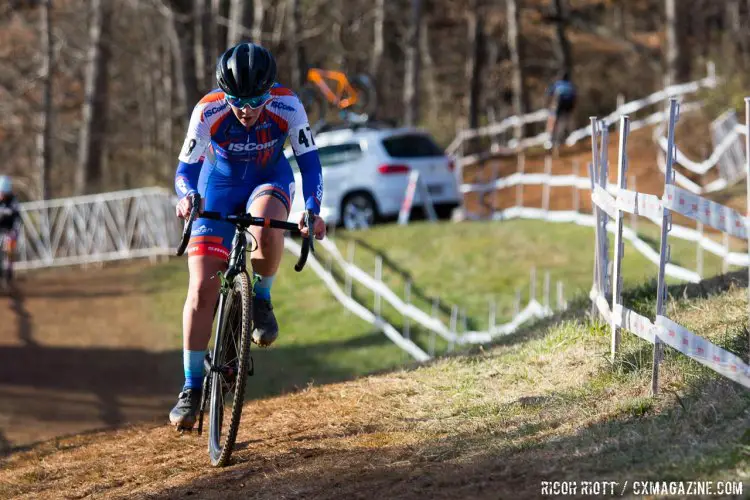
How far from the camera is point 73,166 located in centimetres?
5369

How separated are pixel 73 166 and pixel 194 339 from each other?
48.2 meters

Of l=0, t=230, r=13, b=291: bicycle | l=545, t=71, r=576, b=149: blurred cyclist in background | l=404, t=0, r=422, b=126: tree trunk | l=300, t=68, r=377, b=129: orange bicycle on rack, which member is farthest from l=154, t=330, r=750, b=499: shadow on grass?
l=404, t=0, r=422, b=126: tree trunk

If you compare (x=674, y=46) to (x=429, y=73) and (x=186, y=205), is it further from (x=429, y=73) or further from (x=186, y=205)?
(x=186, y=205)

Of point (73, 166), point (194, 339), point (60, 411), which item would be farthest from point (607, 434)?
point (73, 166)

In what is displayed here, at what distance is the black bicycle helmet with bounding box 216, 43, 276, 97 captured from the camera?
6.68m

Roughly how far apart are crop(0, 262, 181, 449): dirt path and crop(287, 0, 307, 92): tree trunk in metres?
10.8

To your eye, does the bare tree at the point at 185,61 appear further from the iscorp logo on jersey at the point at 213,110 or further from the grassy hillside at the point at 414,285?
the iscorp logo on jersey at the point at 213,110

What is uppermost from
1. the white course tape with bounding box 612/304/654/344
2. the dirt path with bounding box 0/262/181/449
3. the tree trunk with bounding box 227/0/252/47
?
the tree trunk with bounding box 227/0/252/47

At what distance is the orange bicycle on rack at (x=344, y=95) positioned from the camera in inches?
1000

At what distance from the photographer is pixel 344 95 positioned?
86.6 feet

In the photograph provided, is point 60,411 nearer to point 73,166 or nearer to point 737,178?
point 737,178

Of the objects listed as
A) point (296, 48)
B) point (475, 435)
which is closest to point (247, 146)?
point (475, 435)

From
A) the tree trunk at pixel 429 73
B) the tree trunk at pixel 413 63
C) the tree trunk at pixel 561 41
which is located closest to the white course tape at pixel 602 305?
the tree trunk at pixel 413 63

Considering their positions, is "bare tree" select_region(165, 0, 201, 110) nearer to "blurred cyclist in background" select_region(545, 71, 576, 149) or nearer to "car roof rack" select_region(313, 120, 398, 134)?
"car roof rack" select_region(313, 120, 398, 134)
